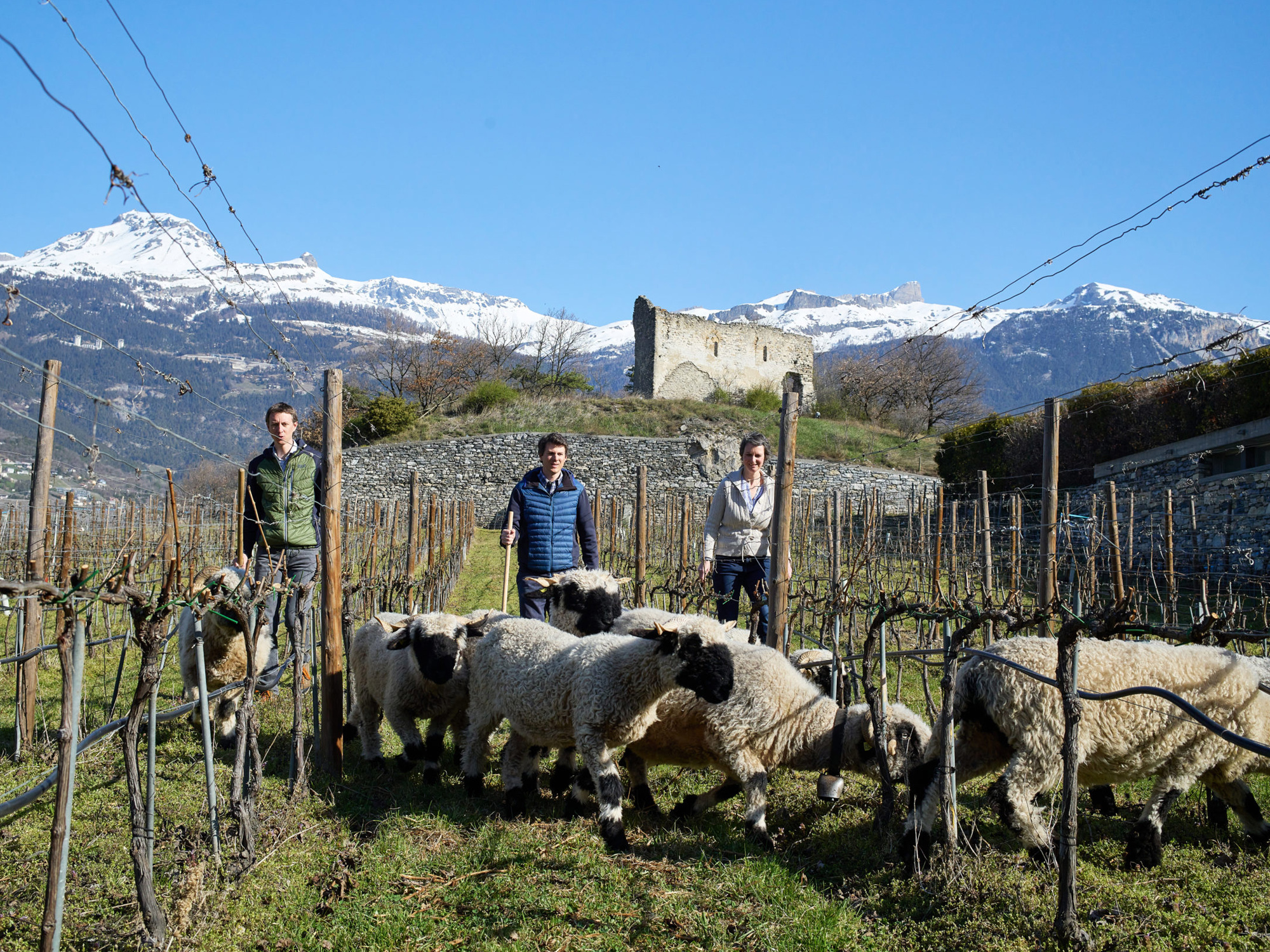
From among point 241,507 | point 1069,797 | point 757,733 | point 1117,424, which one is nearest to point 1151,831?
point 1069,797

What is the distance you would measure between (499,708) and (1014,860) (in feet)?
8.85

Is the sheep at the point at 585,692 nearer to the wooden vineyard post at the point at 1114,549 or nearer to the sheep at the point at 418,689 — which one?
the sheep at the point at 418,689

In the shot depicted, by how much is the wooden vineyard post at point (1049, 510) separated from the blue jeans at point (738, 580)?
193 centimetres

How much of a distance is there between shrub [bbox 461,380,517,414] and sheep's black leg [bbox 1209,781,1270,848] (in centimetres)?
3338

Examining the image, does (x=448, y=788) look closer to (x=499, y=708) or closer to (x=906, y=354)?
(x=499, y=708)

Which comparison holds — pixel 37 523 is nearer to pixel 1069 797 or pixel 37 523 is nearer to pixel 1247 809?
pixel 1069 797

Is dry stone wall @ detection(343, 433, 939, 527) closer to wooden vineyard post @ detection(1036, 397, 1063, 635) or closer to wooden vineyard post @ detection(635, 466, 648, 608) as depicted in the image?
wooden vineyard post @ detection(635, 466, 648, 608)

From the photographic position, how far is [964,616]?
350 centimetres

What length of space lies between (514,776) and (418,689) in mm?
952

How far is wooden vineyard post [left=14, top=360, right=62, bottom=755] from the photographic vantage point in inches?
189

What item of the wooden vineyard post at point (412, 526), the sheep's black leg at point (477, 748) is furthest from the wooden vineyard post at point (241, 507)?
the wooden vineyard post at point (412, 526)

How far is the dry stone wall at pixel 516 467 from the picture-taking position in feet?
101

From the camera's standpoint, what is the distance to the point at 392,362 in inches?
1801

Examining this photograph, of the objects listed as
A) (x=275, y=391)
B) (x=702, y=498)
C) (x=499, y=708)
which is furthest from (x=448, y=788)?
(x=275, y=391)
